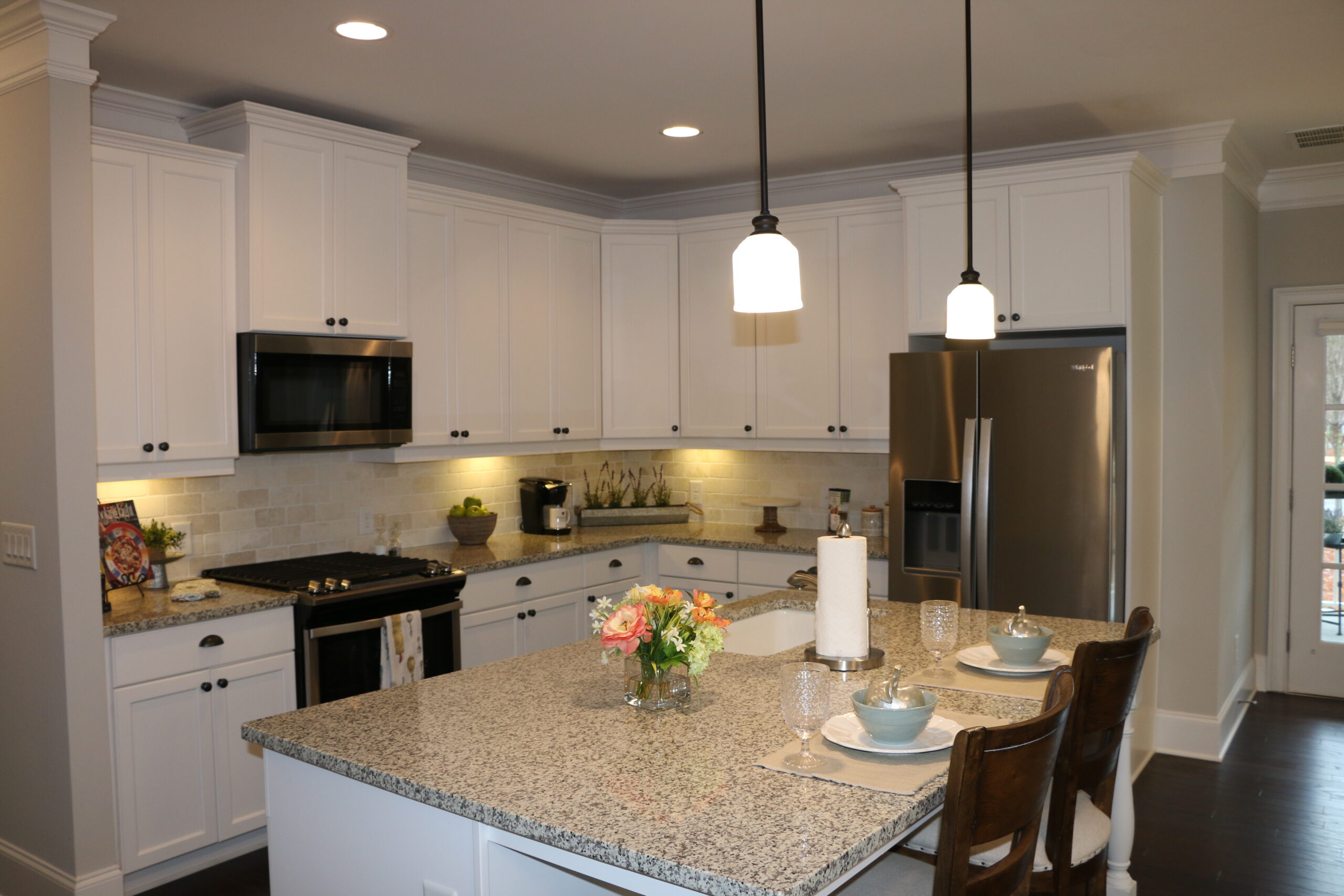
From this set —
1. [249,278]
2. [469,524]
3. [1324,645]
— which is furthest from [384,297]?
[1324,645]

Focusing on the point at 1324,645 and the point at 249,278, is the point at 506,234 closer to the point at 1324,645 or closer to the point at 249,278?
the point at 249,278

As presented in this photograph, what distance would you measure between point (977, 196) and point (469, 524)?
105 inches

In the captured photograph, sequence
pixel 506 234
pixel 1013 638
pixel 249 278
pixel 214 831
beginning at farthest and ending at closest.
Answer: pixel 506 234, pixel 249 278, pixel 214 831, pixel 1013 638

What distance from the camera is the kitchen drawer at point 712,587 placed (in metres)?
4.79

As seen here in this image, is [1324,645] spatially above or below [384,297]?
below

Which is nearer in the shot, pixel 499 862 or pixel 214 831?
pixel 499 862

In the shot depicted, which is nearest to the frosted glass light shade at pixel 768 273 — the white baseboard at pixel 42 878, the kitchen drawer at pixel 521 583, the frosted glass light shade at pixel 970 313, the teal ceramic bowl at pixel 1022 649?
the frosted glass light shade at pixel 970 313

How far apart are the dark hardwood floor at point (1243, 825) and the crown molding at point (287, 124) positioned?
2.56 meters

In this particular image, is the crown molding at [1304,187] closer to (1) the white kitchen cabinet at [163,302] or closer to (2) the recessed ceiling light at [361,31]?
(2) the recessed ceiling light at [361,31]

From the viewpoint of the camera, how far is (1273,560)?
5281mm

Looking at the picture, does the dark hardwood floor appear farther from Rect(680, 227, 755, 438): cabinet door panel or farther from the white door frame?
Rect(680, 227, 755, 438): cabinet door panel

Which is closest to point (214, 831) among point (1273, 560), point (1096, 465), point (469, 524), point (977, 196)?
point (469, 524)

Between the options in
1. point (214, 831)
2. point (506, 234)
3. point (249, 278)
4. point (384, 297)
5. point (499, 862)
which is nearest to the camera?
point (499, 862)

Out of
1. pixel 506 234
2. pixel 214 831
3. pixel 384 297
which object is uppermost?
pixel 506 234
